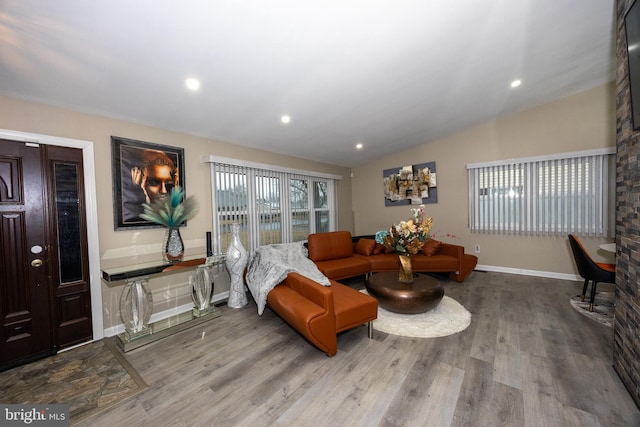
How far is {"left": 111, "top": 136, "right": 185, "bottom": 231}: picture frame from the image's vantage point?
2.66 m

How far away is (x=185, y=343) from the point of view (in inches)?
95.8

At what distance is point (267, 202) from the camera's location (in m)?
4.27

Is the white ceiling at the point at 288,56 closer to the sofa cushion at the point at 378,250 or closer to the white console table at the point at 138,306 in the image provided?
the white console table at the point at 138,306

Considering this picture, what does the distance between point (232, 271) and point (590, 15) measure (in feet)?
15.4

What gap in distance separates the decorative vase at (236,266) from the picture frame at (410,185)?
3.80m

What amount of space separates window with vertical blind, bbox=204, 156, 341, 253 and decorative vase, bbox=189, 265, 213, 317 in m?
0.45

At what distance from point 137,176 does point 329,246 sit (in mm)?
2959

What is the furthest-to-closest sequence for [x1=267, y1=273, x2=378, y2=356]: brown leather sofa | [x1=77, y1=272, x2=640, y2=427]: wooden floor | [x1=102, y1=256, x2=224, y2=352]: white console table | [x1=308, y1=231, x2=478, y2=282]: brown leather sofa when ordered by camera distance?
1. [x1=308, y1=231, x2=478, y2=282]: brown leather sofa
2. [x1=102, y1=256, x2=224, y2=352]: white console table
3. [x1=267, y1=273, x2=378, y2=356]: brown leather sofa
4. [x1=77, y1=272, x2=640, y2=427]: wooden floor

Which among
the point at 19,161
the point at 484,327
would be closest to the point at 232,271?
the point at 19,161

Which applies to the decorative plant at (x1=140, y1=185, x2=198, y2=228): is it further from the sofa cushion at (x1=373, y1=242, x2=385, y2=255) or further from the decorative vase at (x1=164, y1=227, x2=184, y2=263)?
the sofa cushion at (x1=373, y1=242, x2=385, y2=255)

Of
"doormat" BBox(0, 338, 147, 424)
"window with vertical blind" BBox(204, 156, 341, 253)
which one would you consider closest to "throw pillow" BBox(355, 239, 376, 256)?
"window with vertical blind" BBox(204, 156, 341, 253)

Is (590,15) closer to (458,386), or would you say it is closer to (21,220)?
(458,386)

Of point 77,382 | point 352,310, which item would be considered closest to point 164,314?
point 77,382

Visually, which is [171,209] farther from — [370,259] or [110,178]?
[370,259]
